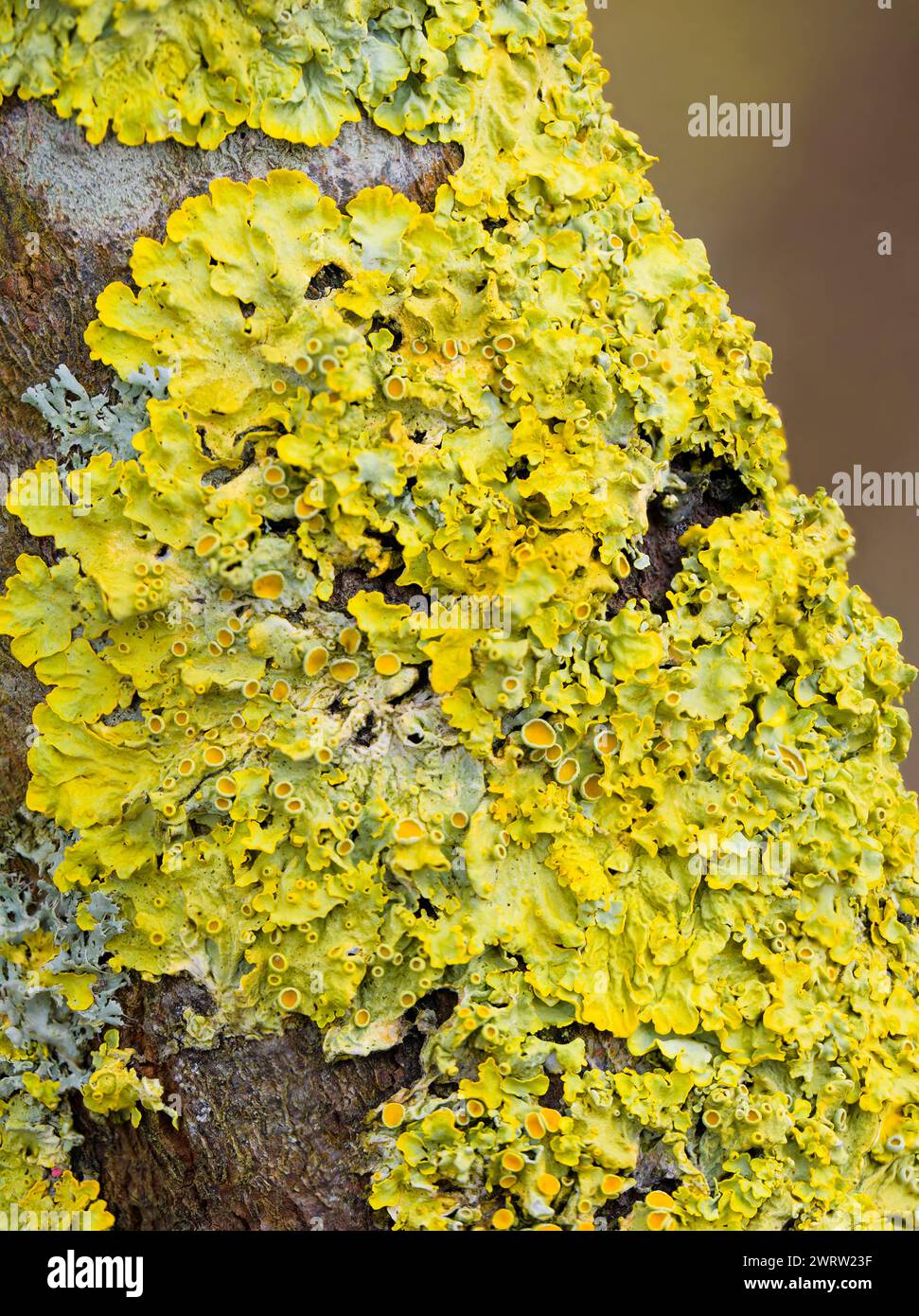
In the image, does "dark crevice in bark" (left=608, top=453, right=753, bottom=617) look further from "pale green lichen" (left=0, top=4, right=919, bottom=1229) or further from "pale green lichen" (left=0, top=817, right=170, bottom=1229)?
A: "pale green lichen" (left=0, top=817, right=170, bottom=1229)

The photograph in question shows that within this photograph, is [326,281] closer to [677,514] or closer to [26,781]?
[677,514]

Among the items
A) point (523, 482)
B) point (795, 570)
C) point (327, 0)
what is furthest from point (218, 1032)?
point (327, 0)

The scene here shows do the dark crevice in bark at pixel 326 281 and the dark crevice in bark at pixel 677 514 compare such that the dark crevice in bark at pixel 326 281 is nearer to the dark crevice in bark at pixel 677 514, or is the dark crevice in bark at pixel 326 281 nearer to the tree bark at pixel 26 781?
the tree bark at pixel 26 781

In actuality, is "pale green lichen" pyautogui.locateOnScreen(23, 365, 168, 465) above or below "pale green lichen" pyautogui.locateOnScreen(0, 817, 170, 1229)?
above

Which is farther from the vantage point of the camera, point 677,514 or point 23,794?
point 677,514

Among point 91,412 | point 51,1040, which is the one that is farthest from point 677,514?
point 51,1040

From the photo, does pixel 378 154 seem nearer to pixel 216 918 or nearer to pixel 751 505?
pixel 751 505

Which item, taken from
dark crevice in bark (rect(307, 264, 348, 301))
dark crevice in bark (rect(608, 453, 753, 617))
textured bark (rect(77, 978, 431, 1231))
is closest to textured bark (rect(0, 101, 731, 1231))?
textured bark (rect(77, 978, 431, 1231))
